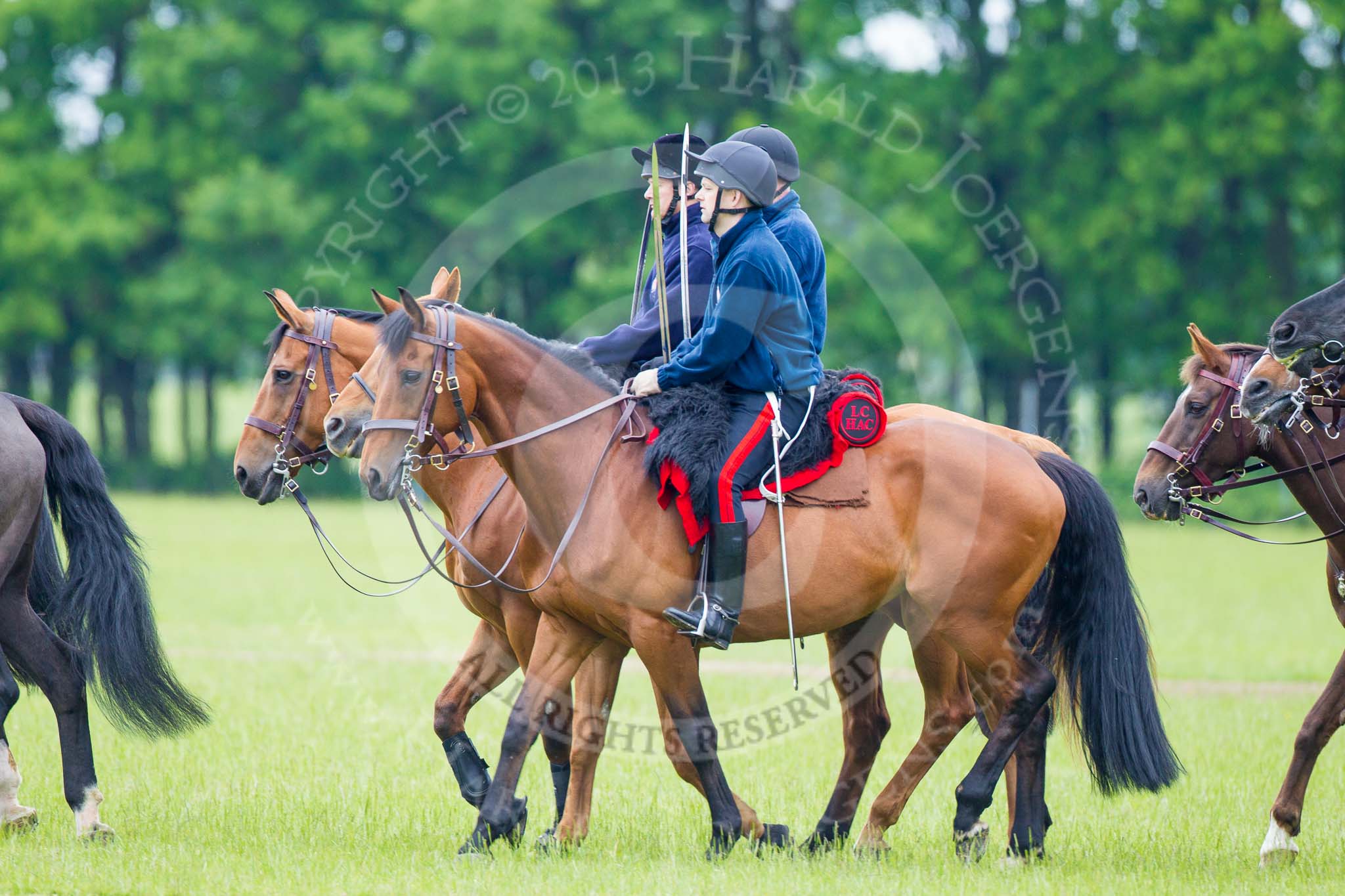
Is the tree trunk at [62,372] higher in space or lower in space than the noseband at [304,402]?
higher

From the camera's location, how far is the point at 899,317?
109 ft

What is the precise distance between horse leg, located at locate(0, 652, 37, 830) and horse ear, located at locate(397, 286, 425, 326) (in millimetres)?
2878

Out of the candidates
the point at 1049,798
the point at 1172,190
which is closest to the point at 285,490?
the point at 1049,798

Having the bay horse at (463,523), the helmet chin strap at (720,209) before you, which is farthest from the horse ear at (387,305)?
the helmet chin strap at (720,209)

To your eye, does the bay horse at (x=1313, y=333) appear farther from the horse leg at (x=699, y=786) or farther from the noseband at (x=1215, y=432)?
the horse leg at (x=699, y=786)

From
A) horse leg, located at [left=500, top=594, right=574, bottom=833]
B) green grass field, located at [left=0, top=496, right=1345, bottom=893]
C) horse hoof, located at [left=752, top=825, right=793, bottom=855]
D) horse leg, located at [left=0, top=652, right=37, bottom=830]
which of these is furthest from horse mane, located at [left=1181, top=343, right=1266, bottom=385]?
horse leg, located at [left=0, top=652, right=37, bottom=830]

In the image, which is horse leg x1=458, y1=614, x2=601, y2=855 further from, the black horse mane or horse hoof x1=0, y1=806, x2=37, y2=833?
horse hoof x1=0, y1=806, x2=37, y2=833

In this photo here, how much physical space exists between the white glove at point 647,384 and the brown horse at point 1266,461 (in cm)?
268

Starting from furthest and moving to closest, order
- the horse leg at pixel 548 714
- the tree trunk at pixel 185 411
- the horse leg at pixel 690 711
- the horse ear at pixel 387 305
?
Result: the tree trunk at pixel 185 411 < the horse leg at pixel 548 714 < the horse leg at pixel 690 711 < the horse ear at pixel 387 305

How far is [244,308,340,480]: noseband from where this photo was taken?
7.79 meters

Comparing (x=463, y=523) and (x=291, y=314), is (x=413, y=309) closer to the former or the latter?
(x=463, y=523)

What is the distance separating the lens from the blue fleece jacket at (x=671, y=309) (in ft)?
24.2

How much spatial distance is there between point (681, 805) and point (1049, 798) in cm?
228

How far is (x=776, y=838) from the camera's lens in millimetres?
7031
